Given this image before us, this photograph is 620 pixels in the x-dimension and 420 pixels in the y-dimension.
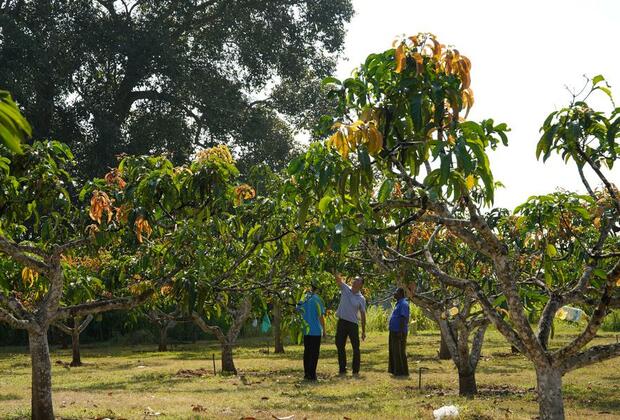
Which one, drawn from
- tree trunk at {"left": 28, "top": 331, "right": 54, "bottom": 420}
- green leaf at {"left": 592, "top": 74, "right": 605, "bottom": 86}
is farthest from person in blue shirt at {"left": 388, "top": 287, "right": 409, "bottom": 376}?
green leaf at {"left": 592, "top": 74, "right": 605, "bottom": 86}

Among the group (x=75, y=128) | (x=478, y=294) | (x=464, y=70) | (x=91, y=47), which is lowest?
(x=478, y=294)

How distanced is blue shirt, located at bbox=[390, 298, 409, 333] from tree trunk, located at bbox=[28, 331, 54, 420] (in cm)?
753

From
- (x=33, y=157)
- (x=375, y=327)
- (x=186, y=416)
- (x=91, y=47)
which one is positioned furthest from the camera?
(x=375, y=327)

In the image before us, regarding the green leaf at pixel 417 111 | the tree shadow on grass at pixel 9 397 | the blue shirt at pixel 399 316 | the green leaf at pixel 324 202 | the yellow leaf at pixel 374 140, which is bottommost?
the tree shadow on grass at pixel 9 397

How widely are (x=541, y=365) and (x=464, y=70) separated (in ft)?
8.13

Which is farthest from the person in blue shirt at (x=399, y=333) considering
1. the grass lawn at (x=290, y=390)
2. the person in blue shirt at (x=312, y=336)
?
the person in blue shirt at (x=312, y=336)

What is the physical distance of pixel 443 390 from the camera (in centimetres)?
1205

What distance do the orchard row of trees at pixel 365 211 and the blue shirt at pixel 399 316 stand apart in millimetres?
3359

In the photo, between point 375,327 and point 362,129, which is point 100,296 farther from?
point 375,327

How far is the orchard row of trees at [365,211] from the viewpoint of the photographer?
4.85 metres

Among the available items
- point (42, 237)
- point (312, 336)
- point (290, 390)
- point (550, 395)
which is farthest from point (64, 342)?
point (550, 395)

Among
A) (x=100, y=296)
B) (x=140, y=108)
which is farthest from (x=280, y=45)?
(x=100, y=296)

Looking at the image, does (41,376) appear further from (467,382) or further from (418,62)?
(467,382)

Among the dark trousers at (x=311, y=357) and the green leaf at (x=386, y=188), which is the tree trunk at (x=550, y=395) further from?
the dark trousers at (x=311, y=357)
